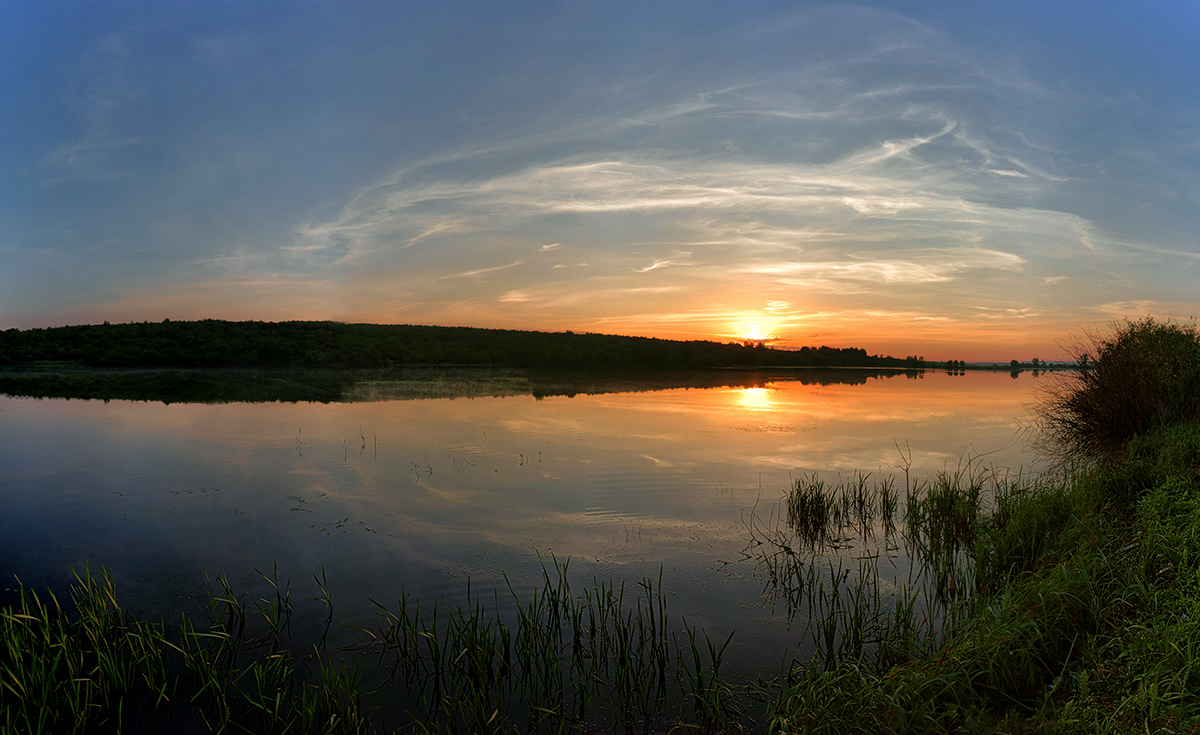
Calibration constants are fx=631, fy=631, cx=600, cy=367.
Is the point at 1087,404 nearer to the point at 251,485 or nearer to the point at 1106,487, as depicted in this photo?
the point at 1106,487

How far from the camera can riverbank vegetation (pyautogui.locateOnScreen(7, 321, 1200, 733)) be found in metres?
4.84

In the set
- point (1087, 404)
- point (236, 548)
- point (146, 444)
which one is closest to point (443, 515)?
point (236, 548)

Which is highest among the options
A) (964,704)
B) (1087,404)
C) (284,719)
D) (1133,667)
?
(1087,404)

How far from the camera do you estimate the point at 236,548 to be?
33.6ft

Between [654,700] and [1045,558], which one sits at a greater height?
[1045,558]

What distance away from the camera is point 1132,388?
56.6ft

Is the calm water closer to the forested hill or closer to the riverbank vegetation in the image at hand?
the riverbank vegetation

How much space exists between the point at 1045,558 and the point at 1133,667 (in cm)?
362

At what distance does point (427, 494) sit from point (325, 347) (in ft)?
263

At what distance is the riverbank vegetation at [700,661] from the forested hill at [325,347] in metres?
80.3

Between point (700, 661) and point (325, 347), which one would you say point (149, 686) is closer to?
point (700, 661)

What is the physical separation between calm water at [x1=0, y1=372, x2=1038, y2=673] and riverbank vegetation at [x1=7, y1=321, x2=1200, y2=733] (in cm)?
73

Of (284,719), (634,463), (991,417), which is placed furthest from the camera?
(991,417)

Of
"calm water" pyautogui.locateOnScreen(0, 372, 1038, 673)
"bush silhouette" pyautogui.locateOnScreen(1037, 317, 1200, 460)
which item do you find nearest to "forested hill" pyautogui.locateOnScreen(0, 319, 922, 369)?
"calm water" pyautogui.locateOnScreen(0, 372, 1038, 673)
